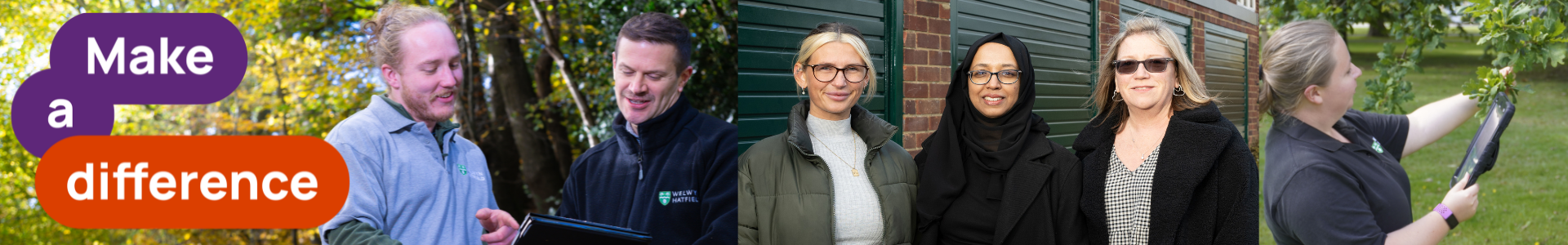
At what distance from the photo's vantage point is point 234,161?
6.78ft

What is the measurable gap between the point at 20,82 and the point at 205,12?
702 millimetres

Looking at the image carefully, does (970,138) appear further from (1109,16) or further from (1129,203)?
(1109,16)

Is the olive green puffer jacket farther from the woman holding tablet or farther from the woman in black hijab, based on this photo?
the woman holding tablet

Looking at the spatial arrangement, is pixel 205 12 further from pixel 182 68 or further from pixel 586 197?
pixel 586 197

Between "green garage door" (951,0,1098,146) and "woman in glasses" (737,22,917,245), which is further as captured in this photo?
"green garage door" (951,0,1098,146)

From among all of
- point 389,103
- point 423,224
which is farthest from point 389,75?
point 423,224

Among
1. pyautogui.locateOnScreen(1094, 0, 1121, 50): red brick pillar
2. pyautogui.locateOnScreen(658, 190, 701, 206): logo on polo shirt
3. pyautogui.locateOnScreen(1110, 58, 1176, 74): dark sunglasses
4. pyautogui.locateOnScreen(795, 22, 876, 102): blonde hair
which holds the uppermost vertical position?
pyautogui.locateOnScreen(1094, 0, 1121, 50): red brick pillar

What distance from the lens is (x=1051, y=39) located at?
3.22 meters

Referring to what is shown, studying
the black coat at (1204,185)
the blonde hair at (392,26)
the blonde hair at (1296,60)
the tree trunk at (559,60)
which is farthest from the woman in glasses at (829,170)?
the blonde hair at (1296,60)

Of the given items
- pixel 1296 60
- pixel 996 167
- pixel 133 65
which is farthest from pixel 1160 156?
pixel 133 65

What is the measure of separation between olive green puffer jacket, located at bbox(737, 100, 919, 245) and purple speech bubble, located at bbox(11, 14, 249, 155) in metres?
1.52

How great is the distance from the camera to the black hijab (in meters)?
1.97

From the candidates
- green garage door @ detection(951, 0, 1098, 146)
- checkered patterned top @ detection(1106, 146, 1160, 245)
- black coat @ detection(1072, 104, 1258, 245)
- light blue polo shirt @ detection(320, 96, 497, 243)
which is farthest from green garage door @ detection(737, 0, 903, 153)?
black coat @ detection(1072, 104, 1258, 245)

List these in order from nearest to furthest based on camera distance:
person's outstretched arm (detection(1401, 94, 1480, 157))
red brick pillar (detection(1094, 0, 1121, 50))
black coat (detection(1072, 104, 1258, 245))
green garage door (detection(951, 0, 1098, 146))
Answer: black coat (detection(1072, 104, 1258, 245))
person's outstretched arm (detection(1401, 94, 1480, 157))
green garage door (detection(951, 0, 1098, 146))
red brick pillar (detection(1094, 0, 1121, 50))
